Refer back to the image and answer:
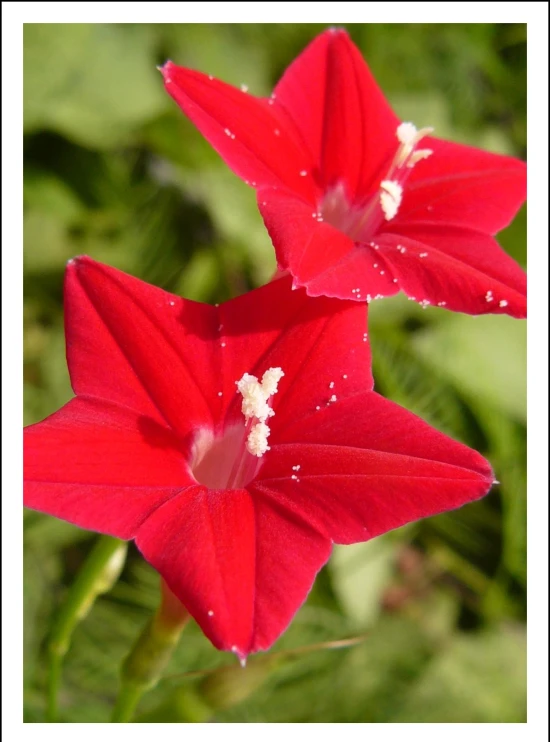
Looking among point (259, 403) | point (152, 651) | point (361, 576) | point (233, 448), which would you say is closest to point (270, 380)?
point (259, 403)

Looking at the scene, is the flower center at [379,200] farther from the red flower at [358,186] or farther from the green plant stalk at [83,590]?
the green plant stalk at [83,590]

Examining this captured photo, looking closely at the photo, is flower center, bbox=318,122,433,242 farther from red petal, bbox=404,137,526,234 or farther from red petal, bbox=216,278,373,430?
red petal, bbox=216,278,373,430

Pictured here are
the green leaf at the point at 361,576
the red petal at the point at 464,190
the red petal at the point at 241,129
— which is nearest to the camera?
the red petal at the point at 241,129

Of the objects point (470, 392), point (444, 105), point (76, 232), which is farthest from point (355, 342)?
point (444, 105)

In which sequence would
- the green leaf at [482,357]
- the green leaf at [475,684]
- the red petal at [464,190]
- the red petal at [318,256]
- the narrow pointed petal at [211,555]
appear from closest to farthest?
the narrow pointed petal at [211,555] < the red petal at [318,256] < the red petal at [464,190] < the green leaf at [475,684] < the green leaf at [482,357]

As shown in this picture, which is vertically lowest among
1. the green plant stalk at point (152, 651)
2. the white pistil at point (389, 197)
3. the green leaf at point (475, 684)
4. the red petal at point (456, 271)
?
the green leaf at point (475, 684)

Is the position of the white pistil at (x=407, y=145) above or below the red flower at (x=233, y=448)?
above

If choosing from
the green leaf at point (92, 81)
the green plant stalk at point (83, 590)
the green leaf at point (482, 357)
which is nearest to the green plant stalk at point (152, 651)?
the green plant stalk at point (83, 590)

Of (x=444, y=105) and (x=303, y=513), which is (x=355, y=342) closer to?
(x=303, y=513)
